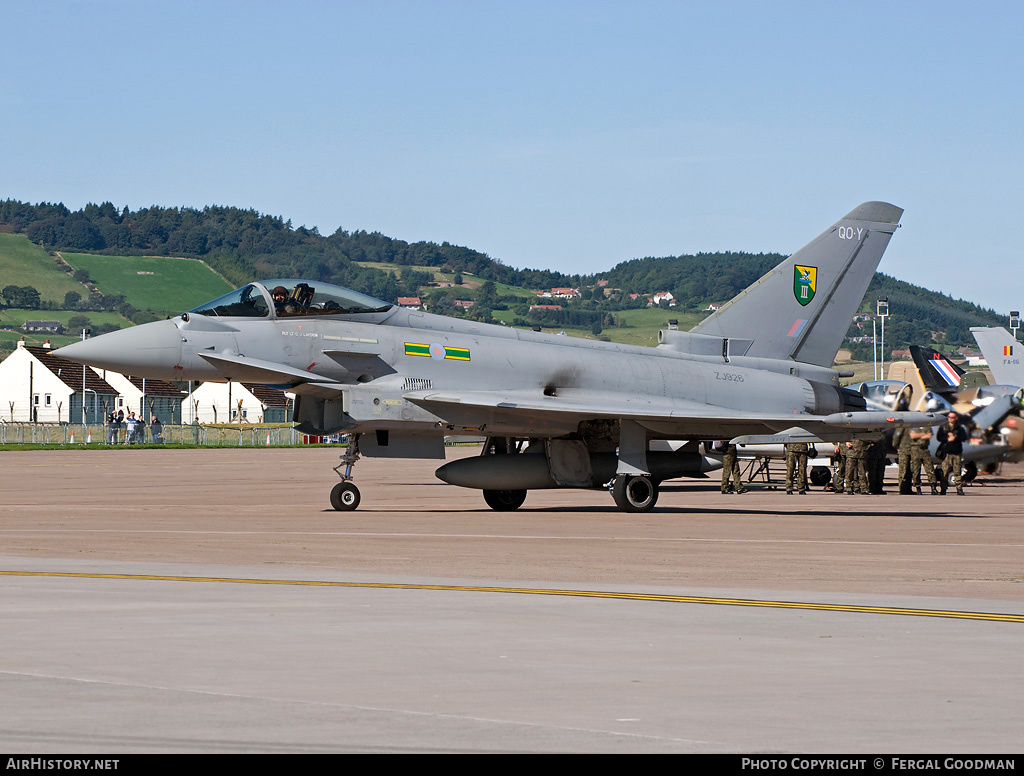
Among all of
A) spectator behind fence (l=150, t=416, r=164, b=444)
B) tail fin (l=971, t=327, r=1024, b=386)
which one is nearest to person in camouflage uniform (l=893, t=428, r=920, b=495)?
tail fin (l=971, t=327, r=1024, b=386)

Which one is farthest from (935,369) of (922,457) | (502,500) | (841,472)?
(502,500)

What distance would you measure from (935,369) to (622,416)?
11.1 meters

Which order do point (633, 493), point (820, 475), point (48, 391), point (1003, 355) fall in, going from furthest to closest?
1. point (48, 391)
2. point (820, 475)
3. point (1003, 355)
4. point (633, 493)

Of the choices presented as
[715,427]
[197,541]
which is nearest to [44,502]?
[197,541]

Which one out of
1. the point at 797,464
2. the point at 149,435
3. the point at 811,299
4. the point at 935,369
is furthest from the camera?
the point at 149,435

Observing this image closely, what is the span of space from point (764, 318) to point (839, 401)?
2145 mm

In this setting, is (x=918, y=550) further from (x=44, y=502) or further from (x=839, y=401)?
(x=44, y=502)

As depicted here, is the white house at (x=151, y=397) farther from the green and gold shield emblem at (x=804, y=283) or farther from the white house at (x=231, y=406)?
the green and gold shield emblem at (x=804, y=283)

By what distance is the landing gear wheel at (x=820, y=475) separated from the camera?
35688 mm

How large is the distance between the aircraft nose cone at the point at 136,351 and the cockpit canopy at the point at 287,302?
0.77m

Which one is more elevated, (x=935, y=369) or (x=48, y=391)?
(x=935, y=369)

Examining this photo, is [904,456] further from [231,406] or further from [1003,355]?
[231,406]

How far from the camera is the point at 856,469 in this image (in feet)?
106

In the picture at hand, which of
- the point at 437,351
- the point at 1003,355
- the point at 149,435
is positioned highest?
the point at 1003,355
